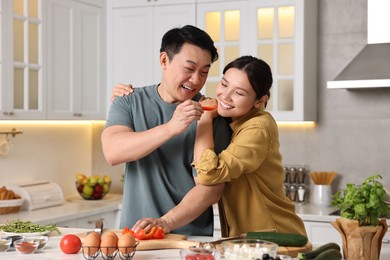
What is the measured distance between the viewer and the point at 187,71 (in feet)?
9.28

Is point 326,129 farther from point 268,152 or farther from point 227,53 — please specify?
point 268,152

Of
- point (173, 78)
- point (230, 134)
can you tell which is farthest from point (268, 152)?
point (173, 78)

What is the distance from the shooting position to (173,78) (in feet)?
9.34

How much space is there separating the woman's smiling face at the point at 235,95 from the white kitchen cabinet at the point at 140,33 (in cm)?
238

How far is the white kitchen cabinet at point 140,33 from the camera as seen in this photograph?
16.9 feet

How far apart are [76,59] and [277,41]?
4.70ft

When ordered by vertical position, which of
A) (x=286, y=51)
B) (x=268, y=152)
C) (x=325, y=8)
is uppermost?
(x=325, y=8)

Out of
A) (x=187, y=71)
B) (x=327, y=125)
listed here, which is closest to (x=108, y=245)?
(x=187, y=71)

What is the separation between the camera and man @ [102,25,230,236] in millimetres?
2830

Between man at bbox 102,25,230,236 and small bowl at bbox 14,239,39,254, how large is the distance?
0.55 meters

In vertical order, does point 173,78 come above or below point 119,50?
below

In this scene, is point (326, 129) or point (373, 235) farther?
point (326, 129)

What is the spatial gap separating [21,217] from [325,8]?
2.56 metres

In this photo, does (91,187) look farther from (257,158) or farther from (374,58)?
(257,158)
